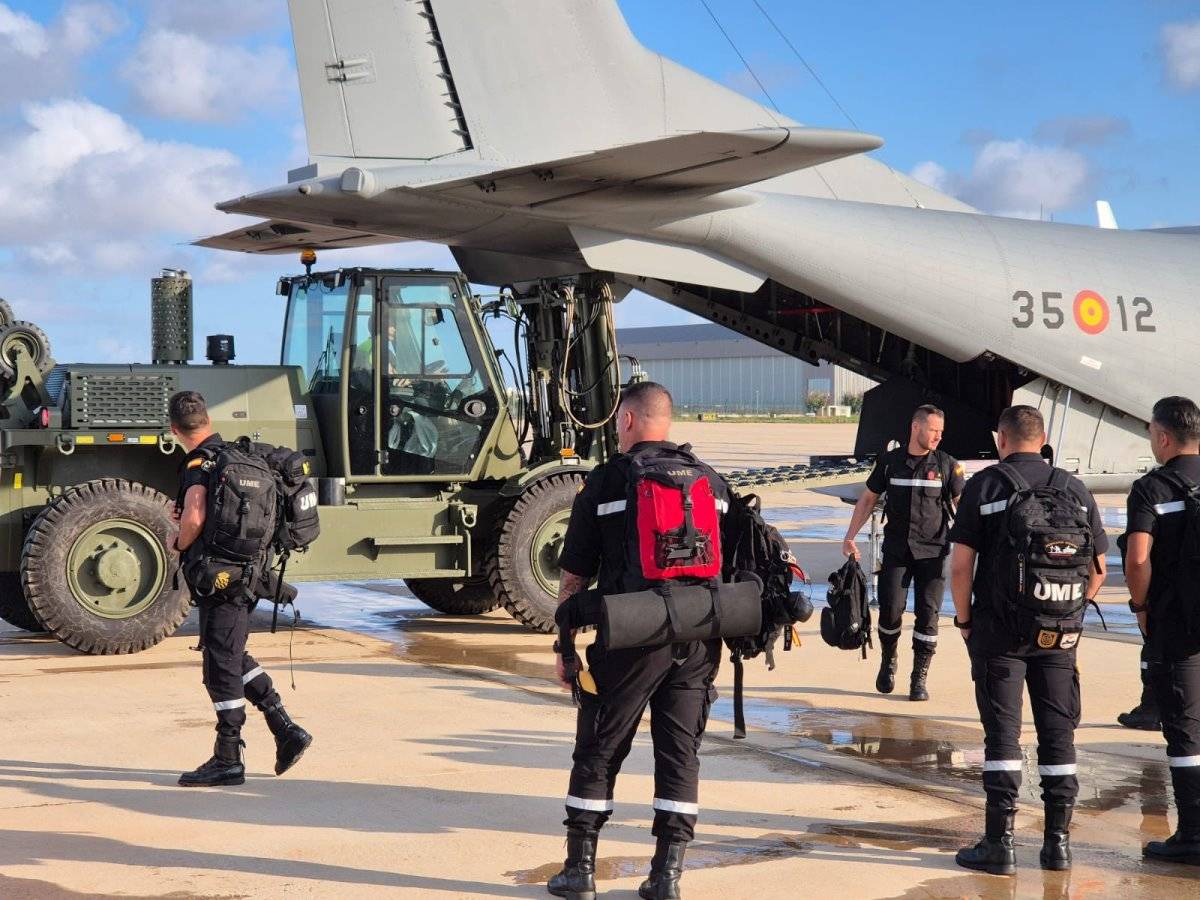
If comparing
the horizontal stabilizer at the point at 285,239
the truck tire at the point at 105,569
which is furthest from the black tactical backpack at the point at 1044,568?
the horizontal stabilizer at the point at 285,239

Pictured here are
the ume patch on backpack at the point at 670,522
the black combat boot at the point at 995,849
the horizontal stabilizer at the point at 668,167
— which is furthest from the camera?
the horizontal stabilizer at the point at 668,167

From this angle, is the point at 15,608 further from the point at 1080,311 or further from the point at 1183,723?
the point at 1080,311

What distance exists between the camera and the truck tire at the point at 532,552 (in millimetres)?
10328

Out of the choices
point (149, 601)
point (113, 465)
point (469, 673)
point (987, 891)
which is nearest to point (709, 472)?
point (987, 891)

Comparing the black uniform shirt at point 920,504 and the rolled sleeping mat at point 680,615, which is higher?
the black uniform shirt at point 920,504

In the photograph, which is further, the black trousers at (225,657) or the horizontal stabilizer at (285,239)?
the horizontal stabilizer at (285,239)

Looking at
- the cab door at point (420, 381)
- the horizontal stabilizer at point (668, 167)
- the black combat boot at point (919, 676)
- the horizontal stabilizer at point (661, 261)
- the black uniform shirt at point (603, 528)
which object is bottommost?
the black combat boot at point (919, 676)

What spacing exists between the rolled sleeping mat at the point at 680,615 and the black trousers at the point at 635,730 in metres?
0.10

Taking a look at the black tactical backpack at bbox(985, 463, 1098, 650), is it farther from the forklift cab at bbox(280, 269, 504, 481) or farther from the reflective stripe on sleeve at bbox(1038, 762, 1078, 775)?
the forklift cab at bbox(280, 269, 504, 481)

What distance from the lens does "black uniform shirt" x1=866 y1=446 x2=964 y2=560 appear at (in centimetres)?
816

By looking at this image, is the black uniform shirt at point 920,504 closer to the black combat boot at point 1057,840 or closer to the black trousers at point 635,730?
the black combat boot at point 1057,840

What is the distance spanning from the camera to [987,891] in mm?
4793

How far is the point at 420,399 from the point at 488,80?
2564mm

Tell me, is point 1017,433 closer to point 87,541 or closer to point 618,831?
point 618,831
